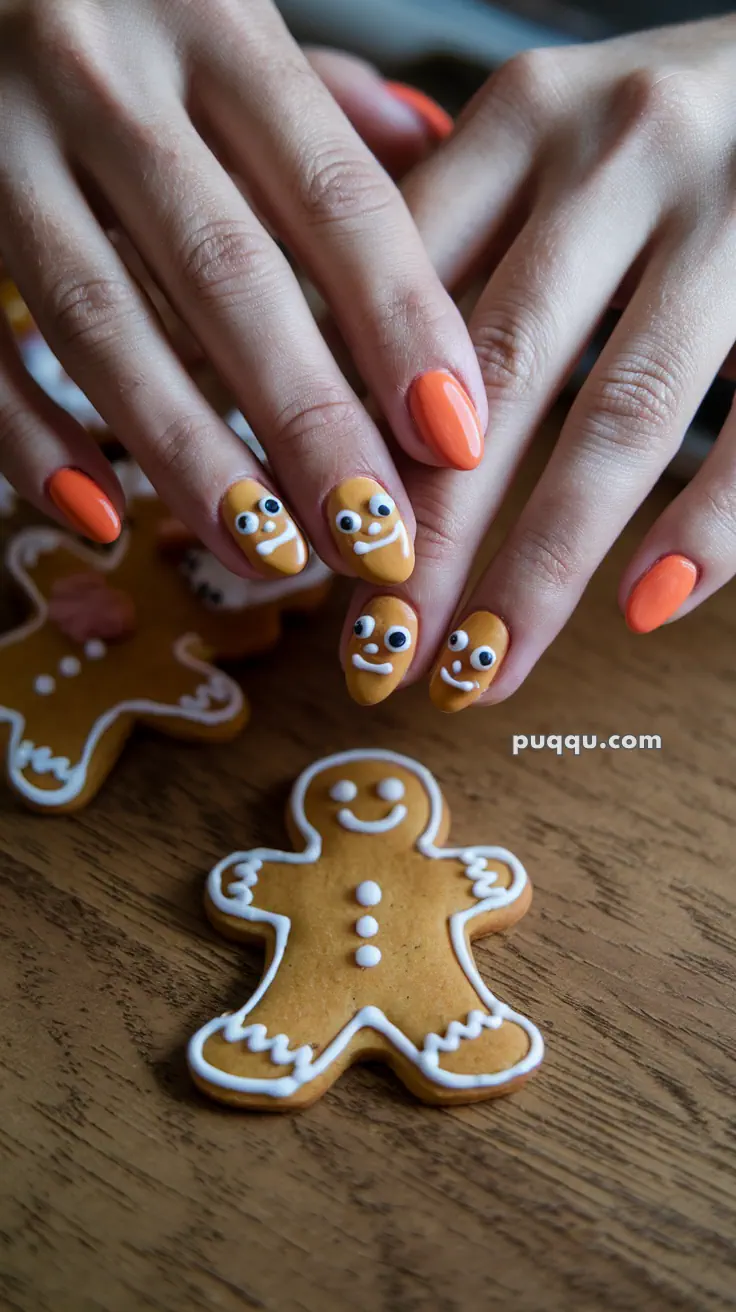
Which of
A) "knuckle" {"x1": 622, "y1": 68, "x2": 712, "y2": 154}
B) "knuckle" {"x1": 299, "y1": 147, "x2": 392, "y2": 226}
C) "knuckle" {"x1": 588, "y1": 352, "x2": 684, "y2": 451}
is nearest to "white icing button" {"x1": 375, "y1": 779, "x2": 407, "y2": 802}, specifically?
"knuckle" {"x1": 588, "y1": 352, "x2": 684, "y2": 451}

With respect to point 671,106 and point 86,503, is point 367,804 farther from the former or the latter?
point 671,106

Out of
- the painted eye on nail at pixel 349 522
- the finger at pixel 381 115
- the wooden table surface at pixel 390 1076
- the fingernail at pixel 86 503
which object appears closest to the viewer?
the wooden table surface at pixel 390 1076

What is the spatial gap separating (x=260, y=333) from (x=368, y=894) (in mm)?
430

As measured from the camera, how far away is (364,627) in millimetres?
777

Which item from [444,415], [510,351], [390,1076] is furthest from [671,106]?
[390,1076]

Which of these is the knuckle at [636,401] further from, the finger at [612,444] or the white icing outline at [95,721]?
the white icing outline at [95,721]

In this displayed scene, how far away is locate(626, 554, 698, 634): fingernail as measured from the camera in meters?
0.82

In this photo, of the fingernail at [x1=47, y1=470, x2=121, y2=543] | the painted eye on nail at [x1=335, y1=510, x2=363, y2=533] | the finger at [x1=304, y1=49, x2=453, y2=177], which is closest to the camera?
the painted eye on nail at [x1=335, y1=510, x2=363, y2=533]

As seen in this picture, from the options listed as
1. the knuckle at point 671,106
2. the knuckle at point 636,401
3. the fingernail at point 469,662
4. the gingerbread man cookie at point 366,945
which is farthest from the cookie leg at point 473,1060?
the knuckle at point 671,106

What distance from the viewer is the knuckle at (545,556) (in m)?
0.81

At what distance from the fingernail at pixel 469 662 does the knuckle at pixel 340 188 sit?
338 mm

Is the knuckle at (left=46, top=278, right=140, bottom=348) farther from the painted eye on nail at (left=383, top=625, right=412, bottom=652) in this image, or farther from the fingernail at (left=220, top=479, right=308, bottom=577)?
the painted eye on nail at (left=383, top=625, right=412, bottom=652)

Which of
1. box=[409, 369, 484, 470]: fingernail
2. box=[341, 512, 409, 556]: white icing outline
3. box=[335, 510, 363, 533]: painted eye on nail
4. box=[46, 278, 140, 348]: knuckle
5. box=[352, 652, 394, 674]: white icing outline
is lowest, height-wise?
box=[352, 652, 394, 674]: white icing outline

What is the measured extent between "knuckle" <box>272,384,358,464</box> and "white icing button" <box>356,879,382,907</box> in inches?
12.6
